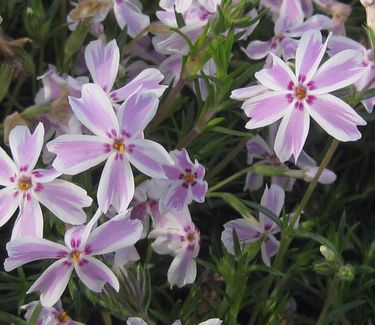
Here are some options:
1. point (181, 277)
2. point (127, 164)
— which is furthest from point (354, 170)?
point (127, 164)

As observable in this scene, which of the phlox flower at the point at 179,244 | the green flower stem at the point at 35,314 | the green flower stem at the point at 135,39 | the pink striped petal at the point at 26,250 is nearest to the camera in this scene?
the pink striped petal at the point at 26,250

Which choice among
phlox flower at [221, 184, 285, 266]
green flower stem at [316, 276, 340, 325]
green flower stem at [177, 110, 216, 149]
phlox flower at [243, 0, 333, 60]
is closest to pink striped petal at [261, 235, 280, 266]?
phlox flower at [221, 184, 285, 266]

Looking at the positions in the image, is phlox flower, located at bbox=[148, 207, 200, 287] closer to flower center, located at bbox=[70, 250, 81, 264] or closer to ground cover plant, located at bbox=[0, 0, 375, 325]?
ground cover plant, located at bbox=[0, 0, 375, 325]

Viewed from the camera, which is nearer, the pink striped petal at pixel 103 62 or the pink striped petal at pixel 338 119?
the pink striped petal at pixel 338 119

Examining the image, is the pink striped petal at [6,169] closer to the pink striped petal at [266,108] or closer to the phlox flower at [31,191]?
the phlox flower at [31,191]

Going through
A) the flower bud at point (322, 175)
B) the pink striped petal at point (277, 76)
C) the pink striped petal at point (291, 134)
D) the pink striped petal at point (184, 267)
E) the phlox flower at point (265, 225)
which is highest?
the pink striped petal at point (277, 76)

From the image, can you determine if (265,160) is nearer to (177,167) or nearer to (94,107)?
(177,167)

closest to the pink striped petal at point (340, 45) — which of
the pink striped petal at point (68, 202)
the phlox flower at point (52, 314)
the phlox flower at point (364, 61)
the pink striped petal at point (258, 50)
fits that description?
the phlox flower at point (364, 61)
